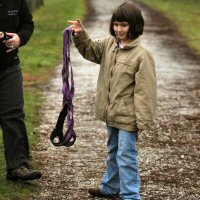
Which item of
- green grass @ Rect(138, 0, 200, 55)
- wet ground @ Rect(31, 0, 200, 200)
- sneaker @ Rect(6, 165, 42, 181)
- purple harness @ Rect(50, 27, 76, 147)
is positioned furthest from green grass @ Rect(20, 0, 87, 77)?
purple harness @ Rect(50, 27, 76, 147)

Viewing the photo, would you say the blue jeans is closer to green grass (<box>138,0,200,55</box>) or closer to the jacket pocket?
the jacket pocket

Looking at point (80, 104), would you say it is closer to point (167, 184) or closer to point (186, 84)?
point (186, 84)

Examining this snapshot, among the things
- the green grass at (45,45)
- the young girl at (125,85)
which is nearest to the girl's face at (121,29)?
the young girl at (125,85)

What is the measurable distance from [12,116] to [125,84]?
1.19 m

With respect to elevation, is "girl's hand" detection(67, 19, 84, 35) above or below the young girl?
above

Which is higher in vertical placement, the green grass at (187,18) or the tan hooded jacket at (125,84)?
the tan hooded jacket at (125,84)

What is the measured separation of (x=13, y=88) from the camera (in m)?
5.17

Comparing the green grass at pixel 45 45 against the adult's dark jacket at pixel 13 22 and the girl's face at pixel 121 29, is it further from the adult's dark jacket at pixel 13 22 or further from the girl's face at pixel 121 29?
Answer: the girl's face at pixel 121 29

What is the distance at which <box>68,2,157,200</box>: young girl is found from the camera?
453cm

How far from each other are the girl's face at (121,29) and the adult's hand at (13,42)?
942mm

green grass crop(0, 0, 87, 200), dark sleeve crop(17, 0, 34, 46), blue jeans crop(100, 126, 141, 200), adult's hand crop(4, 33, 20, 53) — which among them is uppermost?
dark sleeve crop(17, 0, 34, 46)

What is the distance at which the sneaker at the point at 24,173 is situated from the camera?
519 centimetres

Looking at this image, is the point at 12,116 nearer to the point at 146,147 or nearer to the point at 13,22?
the point at 13,22

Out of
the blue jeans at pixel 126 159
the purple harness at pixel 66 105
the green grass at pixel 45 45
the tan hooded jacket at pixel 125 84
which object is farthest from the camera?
the green grass at pixel 45 45
